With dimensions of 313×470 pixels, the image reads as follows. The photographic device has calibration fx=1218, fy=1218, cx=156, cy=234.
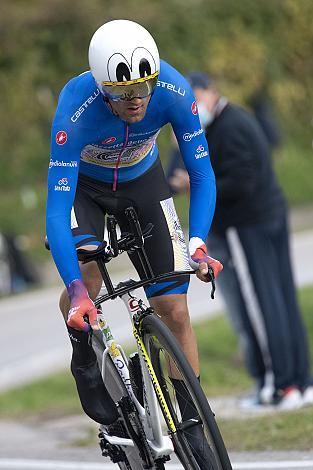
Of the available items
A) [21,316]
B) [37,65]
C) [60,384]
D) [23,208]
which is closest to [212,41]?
[37,65]

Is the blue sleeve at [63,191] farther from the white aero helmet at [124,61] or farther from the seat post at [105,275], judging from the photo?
the white aero helmet at [124,61]

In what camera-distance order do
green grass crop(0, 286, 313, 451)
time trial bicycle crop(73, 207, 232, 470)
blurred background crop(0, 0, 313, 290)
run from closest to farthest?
time trial bicycle crop(73, 207, 232, 470) < green grass crop(0, 286, 313, 451) < blurred background crop(0, 0, 313, 290)

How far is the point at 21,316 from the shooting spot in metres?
16.6

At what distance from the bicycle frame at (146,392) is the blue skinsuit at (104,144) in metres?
0.33

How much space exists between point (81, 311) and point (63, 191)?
60cm

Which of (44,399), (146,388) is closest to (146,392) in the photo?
(146,388)

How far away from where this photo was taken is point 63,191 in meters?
5.50

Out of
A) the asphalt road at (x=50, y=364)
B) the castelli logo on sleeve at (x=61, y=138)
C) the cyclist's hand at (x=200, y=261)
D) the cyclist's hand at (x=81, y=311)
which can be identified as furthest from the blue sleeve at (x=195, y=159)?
the asphalt road at (x=50, y=364)

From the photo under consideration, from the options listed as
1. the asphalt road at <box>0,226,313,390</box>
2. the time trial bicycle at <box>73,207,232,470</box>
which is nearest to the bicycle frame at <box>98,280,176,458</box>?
the time trial bicycle at <box>73,207,232,470</box>

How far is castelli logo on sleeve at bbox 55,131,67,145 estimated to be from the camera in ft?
18.1

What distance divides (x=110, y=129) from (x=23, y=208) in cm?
1911

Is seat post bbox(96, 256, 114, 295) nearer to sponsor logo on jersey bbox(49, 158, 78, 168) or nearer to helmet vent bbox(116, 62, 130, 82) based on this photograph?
sponsor logo on jersey bbox(49, 158, 78, 168)

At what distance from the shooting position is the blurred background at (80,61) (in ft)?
84.0

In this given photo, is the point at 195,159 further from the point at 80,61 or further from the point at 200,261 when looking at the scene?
the point at 80,61
